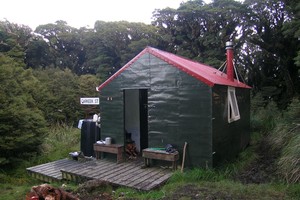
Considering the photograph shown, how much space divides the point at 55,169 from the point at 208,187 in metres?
4.16

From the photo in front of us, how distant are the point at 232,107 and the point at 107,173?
3.79 meters

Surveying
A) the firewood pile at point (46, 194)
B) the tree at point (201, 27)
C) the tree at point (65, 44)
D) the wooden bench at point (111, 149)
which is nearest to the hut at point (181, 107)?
the wooden bench at point (111, 149)

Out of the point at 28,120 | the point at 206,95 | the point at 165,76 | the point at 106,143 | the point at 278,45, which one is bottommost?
the point at 106,143

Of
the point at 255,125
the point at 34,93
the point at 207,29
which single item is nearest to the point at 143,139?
the point at 255,125

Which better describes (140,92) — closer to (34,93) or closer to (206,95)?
(206,95)

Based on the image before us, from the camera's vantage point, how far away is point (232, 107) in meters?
7.33

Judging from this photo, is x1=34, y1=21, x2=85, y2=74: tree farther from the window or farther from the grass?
the window

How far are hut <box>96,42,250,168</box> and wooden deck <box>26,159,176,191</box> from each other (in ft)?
2.35

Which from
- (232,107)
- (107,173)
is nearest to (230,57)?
(232,107)

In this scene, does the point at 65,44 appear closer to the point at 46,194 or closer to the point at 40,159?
the point at 40,159

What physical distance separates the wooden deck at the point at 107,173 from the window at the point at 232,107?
90.9 inches

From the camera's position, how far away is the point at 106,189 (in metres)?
5.42

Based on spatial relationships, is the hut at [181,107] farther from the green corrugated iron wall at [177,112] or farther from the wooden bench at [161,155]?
the wooden bench at [161,155]

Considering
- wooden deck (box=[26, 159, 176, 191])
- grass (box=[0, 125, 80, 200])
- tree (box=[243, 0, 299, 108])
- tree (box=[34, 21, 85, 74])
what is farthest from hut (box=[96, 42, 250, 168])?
tree (box=[34, 21, 85, 74])
